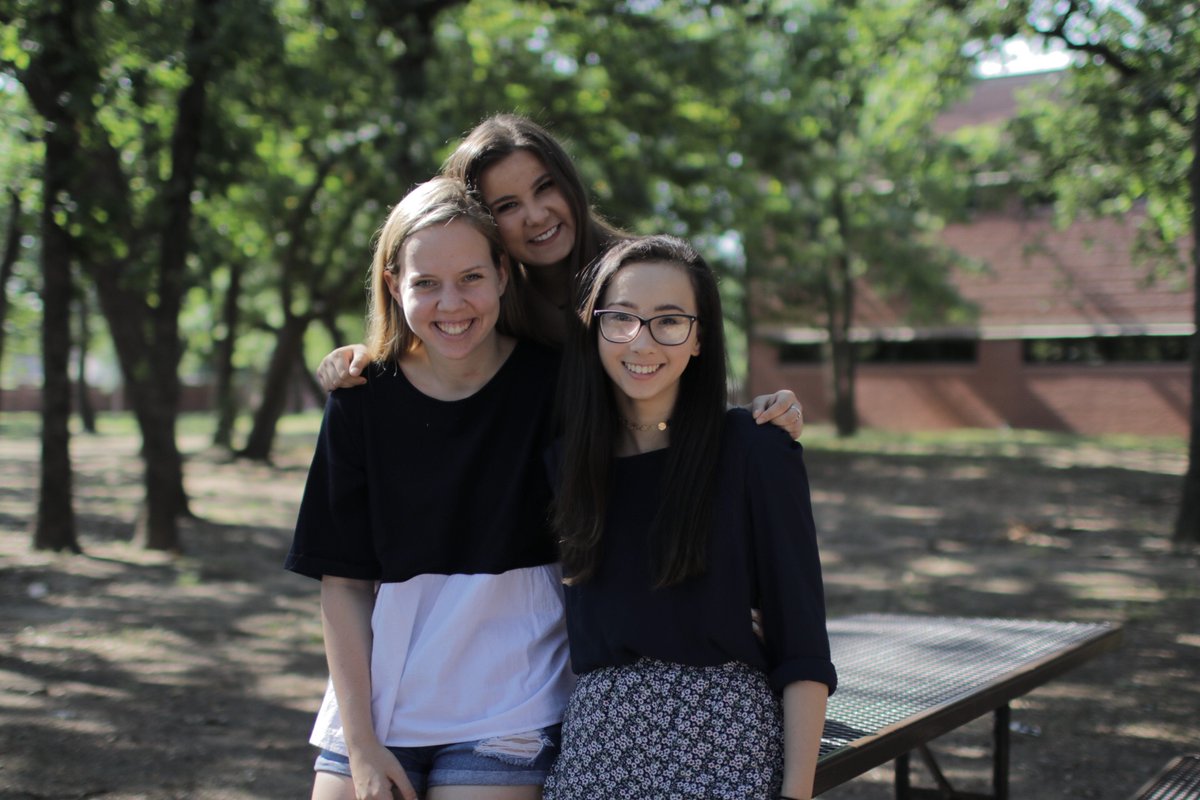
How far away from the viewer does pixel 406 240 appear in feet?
7.37

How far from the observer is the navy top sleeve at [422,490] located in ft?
7.30

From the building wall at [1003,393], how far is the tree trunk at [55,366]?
753 inches

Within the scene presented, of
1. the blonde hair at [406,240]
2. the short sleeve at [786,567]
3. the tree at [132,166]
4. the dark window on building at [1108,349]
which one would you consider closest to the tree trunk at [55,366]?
the tree at [132,166]

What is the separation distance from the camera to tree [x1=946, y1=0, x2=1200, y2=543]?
10055 mm

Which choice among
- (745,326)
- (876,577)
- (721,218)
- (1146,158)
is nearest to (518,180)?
(876,577)

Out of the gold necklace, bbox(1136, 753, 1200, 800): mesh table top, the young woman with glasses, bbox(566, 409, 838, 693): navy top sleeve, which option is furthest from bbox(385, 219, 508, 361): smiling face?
bbox(1136, 753, 1200, 800): mesh table top

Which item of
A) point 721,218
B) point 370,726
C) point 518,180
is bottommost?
point 370,726

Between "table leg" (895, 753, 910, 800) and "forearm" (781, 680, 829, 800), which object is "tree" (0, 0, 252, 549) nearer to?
"table leg" (895, 753, 910, 800)

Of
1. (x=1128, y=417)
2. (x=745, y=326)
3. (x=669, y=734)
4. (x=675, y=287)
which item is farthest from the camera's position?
(x=1128, y=417)

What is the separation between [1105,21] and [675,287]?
11.0 metres

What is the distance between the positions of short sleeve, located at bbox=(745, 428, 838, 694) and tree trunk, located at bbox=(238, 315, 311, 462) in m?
17.6

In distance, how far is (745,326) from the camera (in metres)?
20.6

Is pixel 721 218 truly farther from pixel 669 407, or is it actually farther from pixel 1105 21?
pixel 669 407

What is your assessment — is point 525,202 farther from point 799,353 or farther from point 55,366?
point 799,353
